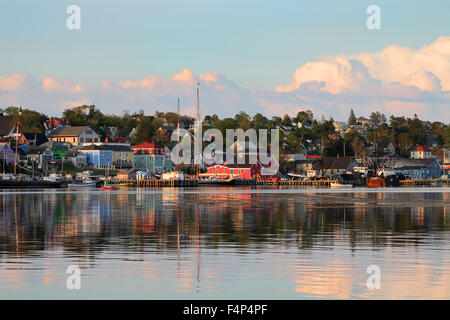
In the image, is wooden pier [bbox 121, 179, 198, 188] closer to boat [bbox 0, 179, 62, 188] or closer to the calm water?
boat [bbox 0, 179, 62, 188]

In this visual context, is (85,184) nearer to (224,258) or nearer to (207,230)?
(207,230)

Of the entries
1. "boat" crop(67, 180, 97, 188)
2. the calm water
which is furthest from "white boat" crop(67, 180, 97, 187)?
the calm water

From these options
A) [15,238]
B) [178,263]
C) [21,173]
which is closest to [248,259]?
[178,263]

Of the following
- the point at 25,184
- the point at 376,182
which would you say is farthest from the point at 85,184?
the point at 376,182

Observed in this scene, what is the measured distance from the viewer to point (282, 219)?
159ft

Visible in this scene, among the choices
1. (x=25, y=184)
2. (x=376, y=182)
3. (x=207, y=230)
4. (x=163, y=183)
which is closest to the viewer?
(x=207, y=230)

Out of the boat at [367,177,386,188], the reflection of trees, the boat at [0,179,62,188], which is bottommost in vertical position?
the boat at [367,177,386,188]

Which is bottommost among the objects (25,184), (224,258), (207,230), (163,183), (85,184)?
(85,184)

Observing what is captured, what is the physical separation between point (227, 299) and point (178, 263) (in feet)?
23.7

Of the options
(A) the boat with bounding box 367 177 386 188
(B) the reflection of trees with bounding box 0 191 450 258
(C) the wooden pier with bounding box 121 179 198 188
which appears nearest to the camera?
(B) the reflection of trees with bounding box 0 191 450 258

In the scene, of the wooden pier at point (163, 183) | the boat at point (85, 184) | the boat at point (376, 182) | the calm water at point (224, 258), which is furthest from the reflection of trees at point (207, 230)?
the boat at point (376, 182)

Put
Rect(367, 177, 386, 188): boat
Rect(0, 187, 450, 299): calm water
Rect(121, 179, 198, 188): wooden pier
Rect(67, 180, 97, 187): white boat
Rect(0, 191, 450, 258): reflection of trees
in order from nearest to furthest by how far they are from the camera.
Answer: Rect(0, 187, 450, 299): calm water
Rect(0, 191, 450, 258): reflection of trees
Rect(121, 179, 198, 188): wooden pier
Rect(67, 180, 97, 187): white boat
Rect(367, 177, 386, 188): boat

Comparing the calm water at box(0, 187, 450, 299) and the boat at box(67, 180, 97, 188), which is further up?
the calm water at box(0, 187, 450, 299)
